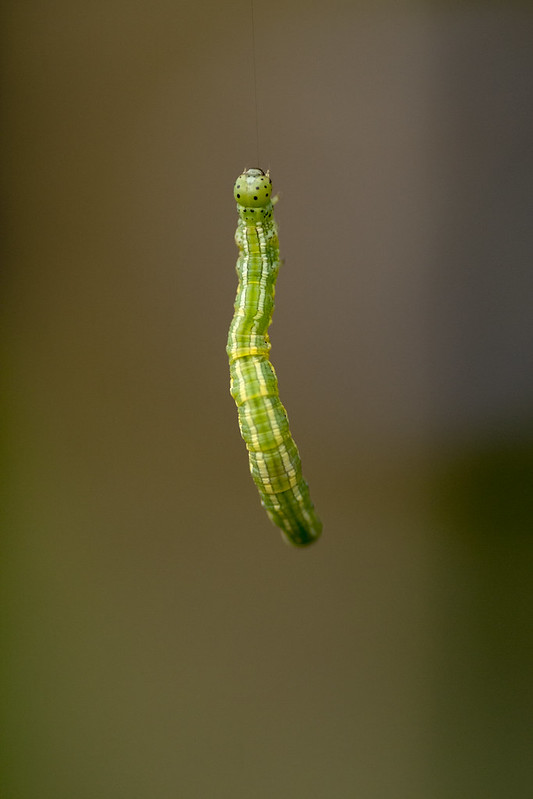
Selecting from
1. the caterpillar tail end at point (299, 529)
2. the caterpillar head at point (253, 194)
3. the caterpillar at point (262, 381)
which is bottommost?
the caterpillar tail end at point (299, 529)

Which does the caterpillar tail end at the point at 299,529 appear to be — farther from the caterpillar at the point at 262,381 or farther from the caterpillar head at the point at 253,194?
the caterpillar head at the point at 253,194

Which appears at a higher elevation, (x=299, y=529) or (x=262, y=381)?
(x=262, y=381)

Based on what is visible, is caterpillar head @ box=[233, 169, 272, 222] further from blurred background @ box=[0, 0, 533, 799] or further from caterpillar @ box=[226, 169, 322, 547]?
blurred background @ box=[0, 0, 533, 799]

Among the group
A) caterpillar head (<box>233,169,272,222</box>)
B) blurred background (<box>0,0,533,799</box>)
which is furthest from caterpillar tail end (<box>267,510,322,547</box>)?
blurred background (<box>0,0,533,799</box>)

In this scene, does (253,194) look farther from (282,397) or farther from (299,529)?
(282,397)

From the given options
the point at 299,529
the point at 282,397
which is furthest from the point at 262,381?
the point at 282,397

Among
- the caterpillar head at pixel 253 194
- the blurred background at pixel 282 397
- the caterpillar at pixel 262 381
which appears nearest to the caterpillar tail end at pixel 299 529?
the caterpillar at pixel 262 381

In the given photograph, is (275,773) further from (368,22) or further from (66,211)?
(368,22)
